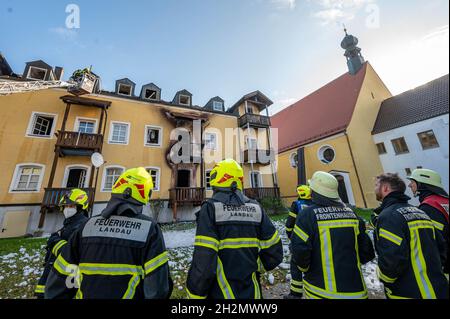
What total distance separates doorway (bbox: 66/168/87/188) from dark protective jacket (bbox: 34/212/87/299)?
10.4 metres

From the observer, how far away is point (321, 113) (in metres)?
19.3

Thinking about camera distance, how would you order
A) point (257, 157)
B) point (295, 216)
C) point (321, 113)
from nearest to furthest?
point (295, 216), point (257, 157), point (321, 113)

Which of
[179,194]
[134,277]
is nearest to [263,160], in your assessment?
[179,194]

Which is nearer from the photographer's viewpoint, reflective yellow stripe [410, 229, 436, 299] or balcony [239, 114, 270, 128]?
reflective yellow stripe [410, 229, 436, 299]

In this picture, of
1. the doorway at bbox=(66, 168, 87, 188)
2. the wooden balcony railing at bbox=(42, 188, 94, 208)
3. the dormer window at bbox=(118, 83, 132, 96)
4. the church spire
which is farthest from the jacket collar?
the church spire

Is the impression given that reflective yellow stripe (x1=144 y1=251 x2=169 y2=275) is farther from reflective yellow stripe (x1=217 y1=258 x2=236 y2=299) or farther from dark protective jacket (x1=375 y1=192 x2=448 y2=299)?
dark protective jacket (x1=375 y1=192 x2=448 y2=299)

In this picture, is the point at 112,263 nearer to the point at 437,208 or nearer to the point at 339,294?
the point at 339,294

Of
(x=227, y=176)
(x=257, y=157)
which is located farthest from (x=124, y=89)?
(x=227, y=176)

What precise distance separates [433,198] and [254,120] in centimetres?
1447

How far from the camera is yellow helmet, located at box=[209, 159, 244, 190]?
2.16 metres

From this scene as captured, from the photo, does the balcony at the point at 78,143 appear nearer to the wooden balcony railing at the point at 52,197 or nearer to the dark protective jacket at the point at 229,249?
the wooden balcony railing at the point at 52,197

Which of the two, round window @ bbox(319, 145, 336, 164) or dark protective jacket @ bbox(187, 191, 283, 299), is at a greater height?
round window @ bbox(319, 145, 336, 164)

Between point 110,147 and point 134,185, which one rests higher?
point 110,147
